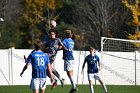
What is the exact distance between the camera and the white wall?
39344 mm

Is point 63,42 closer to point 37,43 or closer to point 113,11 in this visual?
point 37,43

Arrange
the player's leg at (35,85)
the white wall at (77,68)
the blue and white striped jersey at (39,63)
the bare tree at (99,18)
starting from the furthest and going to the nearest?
1. the bare tree at (99,18)
2. the white wall at (77,68)
3. the blue and white striped jersey at (39,63)
4. the player's leg at (35,85)

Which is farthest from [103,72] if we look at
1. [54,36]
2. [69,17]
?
[69,17]

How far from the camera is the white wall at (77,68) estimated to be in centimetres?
3934

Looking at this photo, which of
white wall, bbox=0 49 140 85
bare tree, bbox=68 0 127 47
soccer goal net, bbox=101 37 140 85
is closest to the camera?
white wall, bbox=0 49 140 85

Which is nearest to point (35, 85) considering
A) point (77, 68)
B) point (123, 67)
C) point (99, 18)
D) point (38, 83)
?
point (38, 83)

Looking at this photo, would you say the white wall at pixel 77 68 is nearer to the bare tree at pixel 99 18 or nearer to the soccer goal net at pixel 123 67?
the soccer goal net at pixel 123 67

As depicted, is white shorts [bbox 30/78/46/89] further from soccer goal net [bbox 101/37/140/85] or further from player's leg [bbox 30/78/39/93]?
soccer goal net [bbox 101/37/140/85]

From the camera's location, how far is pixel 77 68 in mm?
40031

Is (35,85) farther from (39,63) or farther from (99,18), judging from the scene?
(99,18)

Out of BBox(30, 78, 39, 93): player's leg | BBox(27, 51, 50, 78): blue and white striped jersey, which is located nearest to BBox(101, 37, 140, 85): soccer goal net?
BBox(27, 51, 50, 78): blue and white striped jersey

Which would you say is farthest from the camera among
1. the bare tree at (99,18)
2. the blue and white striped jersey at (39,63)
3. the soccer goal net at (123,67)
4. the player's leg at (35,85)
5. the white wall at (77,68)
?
the bare tree at (99,18)

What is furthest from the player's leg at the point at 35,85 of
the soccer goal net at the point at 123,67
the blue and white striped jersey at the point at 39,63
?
the soccer goal net at the point at 123,67

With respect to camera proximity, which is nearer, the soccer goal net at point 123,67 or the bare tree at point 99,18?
the soccer goal net at point 123,67
